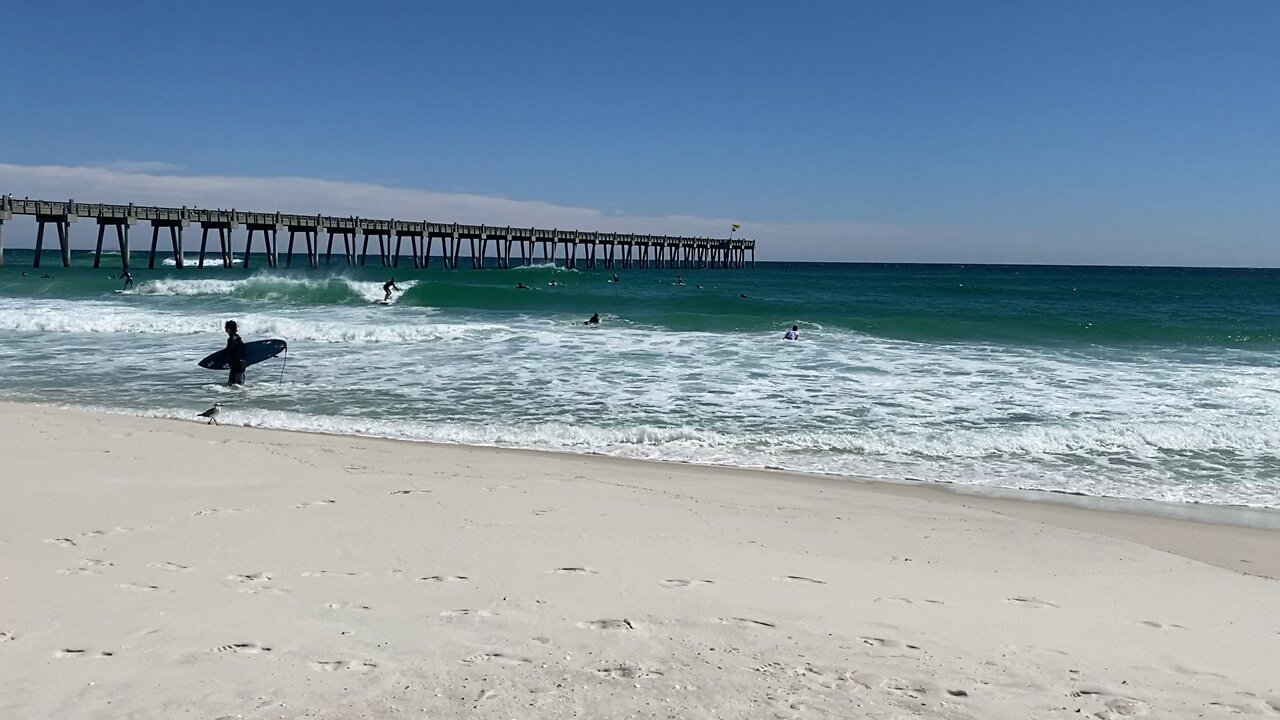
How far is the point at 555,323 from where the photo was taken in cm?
2506

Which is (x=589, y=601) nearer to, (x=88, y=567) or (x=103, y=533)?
(x=88, y=567)

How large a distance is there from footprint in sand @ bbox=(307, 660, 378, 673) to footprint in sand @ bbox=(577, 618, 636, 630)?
3.06ft

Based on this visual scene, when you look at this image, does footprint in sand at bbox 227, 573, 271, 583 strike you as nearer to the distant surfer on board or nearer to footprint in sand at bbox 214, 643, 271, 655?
footprint in sand at bbox 214, 643, 271, 655

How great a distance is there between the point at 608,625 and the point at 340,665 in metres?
1.14

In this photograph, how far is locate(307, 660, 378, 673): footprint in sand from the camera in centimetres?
328

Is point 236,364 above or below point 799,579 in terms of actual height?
above

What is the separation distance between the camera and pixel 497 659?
3428 mm

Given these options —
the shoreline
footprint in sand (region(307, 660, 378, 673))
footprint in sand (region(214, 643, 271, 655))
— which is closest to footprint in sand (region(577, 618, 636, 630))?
footprint in sand (region(307, 660, 378, 673))

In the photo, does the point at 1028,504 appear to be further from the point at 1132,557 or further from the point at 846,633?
the point at 846,633

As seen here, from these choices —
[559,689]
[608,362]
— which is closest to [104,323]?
[608,362]

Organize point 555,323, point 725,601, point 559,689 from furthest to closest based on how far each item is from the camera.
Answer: point 555,323 → point 725,601 → point 559,689

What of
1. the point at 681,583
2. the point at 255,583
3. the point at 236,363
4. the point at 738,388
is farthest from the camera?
the point at 738,388

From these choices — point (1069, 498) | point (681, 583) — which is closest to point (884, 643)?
point (681, 583)

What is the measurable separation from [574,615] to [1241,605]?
3694mm
